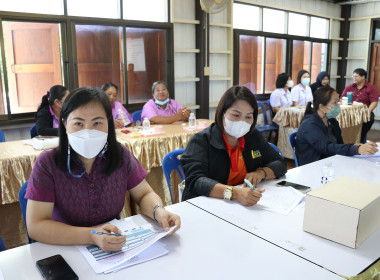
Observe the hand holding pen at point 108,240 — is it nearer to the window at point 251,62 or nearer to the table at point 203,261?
the table at point 203,261

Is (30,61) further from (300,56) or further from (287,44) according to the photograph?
(300,56)

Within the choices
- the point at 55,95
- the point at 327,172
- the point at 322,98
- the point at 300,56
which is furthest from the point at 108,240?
the point at 300,56

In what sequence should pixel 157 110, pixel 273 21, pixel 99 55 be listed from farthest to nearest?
pixel 273 21 → pixel 99 55 → pixel 157 110

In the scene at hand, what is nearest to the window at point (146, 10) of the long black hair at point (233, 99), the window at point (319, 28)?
the long black hair at point (233, 99)

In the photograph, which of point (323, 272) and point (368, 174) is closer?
point (323, 272)

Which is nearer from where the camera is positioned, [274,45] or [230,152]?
[230,152]

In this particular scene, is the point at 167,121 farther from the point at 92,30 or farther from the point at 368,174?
the point at 368,174

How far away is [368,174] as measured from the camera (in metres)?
2.03

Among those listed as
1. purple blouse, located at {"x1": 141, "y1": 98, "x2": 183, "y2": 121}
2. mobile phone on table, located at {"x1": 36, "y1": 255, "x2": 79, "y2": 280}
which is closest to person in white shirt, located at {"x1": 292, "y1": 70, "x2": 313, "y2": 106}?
purple blouse, located at {"x1": 141, "y1": 98, "x2": 183, "y2": 121}

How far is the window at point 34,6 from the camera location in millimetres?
3729

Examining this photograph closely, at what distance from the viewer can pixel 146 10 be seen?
16.2ft

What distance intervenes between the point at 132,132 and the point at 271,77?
4349 millimetres

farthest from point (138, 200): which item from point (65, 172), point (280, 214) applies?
point (280, 214)

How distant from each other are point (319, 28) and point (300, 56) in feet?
3.43
